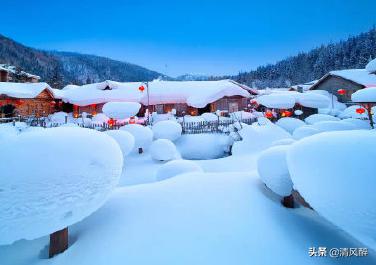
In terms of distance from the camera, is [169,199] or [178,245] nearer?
[178,245]

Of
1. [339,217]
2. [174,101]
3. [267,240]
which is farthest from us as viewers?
[174,101]

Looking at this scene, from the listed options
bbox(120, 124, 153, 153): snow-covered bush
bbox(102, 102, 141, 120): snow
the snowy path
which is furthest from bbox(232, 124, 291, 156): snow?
the snowy path

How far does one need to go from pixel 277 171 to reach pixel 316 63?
101 m

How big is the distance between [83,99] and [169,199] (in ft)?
94.5

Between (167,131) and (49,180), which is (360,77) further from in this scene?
(49,180)

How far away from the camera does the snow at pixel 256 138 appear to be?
50.1ft

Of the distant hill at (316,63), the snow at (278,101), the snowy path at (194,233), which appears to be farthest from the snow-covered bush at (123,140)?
the distant hill at (316,63)

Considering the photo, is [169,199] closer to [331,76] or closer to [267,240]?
[267,240]

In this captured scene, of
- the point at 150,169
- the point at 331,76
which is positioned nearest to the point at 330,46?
the point at 331,76

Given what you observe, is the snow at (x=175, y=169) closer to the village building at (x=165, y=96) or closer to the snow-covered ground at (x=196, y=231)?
the snow-covered ground at (x=196, y=231)

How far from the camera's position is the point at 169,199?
5.15 metres

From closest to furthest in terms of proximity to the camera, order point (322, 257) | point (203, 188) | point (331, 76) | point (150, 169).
A: point (322, 257)
point (203, 188)
point (150, 169)
point (331, 76)

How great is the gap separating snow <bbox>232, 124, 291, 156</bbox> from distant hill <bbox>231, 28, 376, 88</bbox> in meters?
66.2

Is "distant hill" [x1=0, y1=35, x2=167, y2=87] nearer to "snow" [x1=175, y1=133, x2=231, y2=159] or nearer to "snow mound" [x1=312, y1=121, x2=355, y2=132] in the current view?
"snow" [x1=175, y1=133, x2=231, y2=159]
